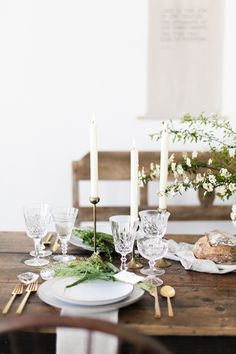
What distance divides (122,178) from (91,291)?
1.32 m

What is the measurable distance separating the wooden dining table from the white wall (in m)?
1.33

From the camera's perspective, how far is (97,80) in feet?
8.95

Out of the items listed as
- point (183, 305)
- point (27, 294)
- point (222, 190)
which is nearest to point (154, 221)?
point (222, 190)

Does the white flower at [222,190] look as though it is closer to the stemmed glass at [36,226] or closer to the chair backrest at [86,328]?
the stemmed glass at [36,226]

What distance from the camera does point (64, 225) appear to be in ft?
5.07

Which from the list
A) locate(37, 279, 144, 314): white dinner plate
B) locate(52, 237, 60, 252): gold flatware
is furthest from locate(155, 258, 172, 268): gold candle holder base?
locate(52, 237, 60, 252): gold flatware

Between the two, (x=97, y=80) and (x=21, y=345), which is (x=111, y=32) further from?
(x=21, y=345)

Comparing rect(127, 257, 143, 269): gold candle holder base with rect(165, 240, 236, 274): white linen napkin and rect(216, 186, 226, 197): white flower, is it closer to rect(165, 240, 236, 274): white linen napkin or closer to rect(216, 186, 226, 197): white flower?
rect(165, 240, 236, 274): white linen napkin

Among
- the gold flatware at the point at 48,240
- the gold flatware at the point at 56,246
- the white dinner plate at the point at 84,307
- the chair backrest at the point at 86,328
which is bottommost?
the gold flatware at the point at 48,240

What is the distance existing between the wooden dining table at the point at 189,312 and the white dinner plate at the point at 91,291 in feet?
0.13

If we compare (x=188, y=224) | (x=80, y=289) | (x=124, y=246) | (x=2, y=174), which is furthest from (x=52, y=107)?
(x=80, y=289)

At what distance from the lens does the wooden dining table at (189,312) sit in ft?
3.72

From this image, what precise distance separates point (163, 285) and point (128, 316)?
0.23 m

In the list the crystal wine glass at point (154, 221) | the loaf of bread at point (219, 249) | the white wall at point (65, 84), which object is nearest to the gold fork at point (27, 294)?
the crystal wine glass at point (154, 221)
